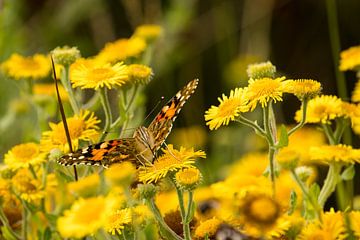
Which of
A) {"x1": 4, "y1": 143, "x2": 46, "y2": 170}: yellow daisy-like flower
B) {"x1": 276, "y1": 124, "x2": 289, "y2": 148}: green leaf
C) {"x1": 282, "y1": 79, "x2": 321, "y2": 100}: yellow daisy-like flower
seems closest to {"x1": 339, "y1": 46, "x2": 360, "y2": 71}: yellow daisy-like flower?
{"x1": 282, "y1": 79, "x2": 321, "y2": 100}: yellow daisy-like flower

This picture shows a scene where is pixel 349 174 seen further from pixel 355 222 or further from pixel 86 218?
pixel 86 218

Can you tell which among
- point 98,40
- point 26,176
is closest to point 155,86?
point 98,40

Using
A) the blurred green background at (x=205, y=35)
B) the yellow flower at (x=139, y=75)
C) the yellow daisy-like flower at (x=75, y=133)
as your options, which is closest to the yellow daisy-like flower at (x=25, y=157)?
the yellow daisy-like flower at (x=75, y=133)

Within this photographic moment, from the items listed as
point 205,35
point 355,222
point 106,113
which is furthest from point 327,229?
point 205,35

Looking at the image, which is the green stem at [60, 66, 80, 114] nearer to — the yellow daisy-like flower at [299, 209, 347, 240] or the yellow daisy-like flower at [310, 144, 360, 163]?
the yellow daisy-like flower at [310, 144, 360, 163]

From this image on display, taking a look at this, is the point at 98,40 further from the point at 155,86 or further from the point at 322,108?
the point at 322,108
